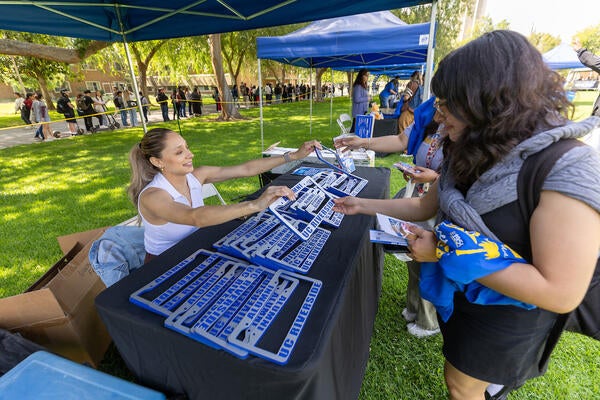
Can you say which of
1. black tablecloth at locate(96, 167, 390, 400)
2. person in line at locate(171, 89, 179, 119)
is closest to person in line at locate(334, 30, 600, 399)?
black tablecloth at locate(96, 167, 390, 400)

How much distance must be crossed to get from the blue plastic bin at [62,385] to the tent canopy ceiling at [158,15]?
266 cm

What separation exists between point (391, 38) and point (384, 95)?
22.2ft

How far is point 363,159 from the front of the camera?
373cm

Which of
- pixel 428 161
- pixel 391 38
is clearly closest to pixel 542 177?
pixel 428 161

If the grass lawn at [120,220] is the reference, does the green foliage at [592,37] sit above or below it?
above

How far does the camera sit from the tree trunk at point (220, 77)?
11.8m

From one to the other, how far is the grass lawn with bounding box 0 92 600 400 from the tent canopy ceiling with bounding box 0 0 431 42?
2187 millimetres

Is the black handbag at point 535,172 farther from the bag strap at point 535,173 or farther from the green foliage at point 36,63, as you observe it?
the green foliage at point 36,63

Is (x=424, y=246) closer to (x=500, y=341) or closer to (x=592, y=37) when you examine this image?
(x=500, y=341)

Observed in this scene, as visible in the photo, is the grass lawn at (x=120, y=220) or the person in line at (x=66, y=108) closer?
the grass lawn at (x=120, y=220)

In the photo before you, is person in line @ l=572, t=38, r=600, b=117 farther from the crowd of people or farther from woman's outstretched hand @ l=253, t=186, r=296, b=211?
woman's outstretched hand @ l=253, t=186, r=296, b=211

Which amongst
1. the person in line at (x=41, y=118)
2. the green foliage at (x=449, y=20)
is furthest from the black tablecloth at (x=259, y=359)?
the green foliage at (x=449, y=20)

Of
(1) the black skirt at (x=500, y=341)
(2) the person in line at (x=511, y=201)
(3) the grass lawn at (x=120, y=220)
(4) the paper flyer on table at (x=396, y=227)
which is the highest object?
(2) the person in line at (x=511, y=201)

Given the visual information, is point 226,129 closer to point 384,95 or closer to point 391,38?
point 384,95
